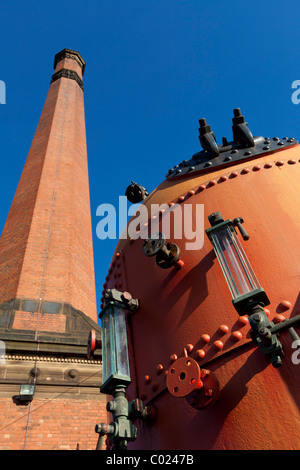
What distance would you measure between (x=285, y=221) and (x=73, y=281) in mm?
6638

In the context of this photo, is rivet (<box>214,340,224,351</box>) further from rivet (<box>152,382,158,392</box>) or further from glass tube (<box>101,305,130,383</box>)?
glass tube (<box>101,305,130,383</box>)

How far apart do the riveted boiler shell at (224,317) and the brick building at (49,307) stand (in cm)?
365

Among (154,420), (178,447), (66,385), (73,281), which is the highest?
(73,281)

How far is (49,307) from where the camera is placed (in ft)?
25.4

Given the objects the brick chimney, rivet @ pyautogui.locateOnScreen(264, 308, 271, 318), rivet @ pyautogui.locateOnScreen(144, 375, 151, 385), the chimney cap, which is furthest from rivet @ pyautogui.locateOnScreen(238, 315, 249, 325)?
the chimney cap

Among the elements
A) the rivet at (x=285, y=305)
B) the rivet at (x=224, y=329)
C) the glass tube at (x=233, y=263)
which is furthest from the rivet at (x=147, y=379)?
the rivet at (x=285, y=305)

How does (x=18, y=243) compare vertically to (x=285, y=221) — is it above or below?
above

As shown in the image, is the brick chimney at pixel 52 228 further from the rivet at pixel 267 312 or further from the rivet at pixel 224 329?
the rivet at pixel 267 312

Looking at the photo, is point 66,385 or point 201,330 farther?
point 66,385

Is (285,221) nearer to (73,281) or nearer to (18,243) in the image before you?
(73,281)

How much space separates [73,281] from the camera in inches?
343

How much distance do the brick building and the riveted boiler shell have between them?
12.0 feet

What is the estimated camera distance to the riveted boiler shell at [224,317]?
7.02ft

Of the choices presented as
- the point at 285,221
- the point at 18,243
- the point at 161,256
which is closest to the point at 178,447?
the point at 161,256
